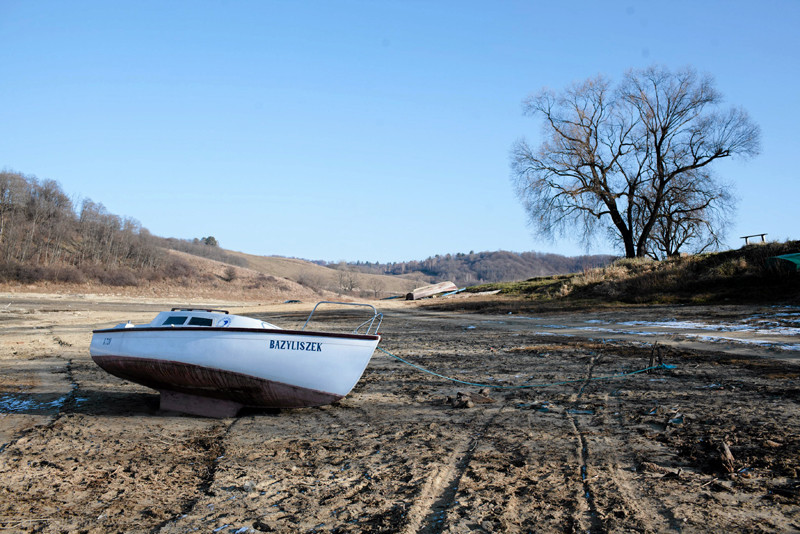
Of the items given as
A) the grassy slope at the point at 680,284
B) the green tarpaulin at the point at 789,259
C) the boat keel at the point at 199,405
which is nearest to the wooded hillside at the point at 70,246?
the grassy slope at the point at 680,284

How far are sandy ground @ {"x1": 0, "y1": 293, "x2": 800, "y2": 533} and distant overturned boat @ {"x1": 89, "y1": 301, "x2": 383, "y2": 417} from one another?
32cm

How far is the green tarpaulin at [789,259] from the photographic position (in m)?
17.2

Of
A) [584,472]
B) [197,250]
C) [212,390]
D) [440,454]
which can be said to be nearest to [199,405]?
[212,390]

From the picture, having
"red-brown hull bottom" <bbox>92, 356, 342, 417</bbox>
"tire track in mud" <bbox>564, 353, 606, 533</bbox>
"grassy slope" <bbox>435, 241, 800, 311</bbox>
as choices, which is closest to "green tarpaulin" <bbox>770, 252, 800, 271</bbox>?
"grassy slope" <bbox>435, 241, 800, 311</bbox>

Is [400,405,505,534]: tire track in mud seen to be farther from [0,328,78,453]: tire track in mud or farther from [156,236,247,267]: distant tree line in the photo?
[156,236,247,267]: distant tree line

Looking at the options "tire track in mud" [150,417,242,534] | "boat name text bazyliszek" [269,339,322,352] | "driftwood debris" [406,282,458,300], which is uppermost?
"driftwood debris" [406,282,458,300]

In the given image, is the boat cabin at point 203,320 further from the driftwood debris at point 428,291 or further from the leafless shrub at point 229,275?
the leafless shrub at point 229,275

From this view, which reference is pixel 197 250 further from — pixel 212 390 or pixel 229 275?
pixel 212 390

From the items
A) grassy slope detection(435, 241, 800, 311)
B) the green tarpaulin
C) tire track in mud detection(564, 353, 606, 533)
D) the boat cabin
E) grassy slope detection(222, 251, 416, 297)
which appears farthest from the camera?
grassy slope detection(222, 251, 416, 297)

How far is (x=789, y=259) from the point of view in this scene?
57.6 feet

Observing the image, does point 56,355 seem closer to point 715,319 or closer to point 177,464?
point 177,464

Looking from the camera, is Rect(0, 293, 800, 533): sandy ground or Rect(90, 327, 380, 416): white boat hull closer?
Rect(0, 293, 800, 533): sandy ground

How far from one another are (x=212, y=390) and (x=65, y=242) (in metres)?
57.6

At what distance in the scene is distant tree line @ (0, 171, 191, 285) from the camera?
45031 millimetres
